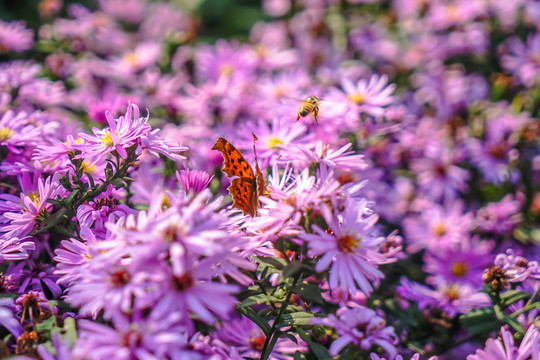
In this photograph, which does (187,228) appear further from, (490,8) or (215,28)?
(215,28)

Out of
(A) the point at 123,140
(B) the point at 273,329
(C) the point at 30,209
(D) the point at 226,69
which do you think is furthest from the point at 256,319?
(D) the point at 226,69

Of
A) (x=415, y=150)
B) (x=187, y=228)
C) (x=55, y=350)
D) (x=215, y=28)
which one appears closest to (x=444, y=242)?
(x=415, y=150)

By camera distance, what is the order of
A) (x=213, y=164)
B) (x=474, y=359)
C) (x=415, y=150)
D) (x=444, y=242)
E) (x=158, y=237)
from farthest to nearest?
(x=415, y=150)
(x=444, y=242)
(x=213, y=164)
(x=474, y=359)
(x=158, y=237)

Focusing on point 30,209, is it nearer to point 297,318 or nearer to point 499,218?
point 297,318

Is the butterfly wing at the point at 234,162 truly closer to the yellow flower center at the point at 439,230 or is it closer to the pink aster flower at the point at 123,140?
the pink aster flower at the point at 123,140

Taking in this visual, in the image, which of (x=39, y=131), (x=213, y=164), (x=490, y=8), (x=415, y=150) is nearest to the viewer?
(x=39, y=131)

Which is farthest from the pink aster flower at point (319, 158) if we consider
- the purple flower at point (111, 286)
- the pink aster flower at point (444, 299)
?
the purple flower at point (111, 286)
